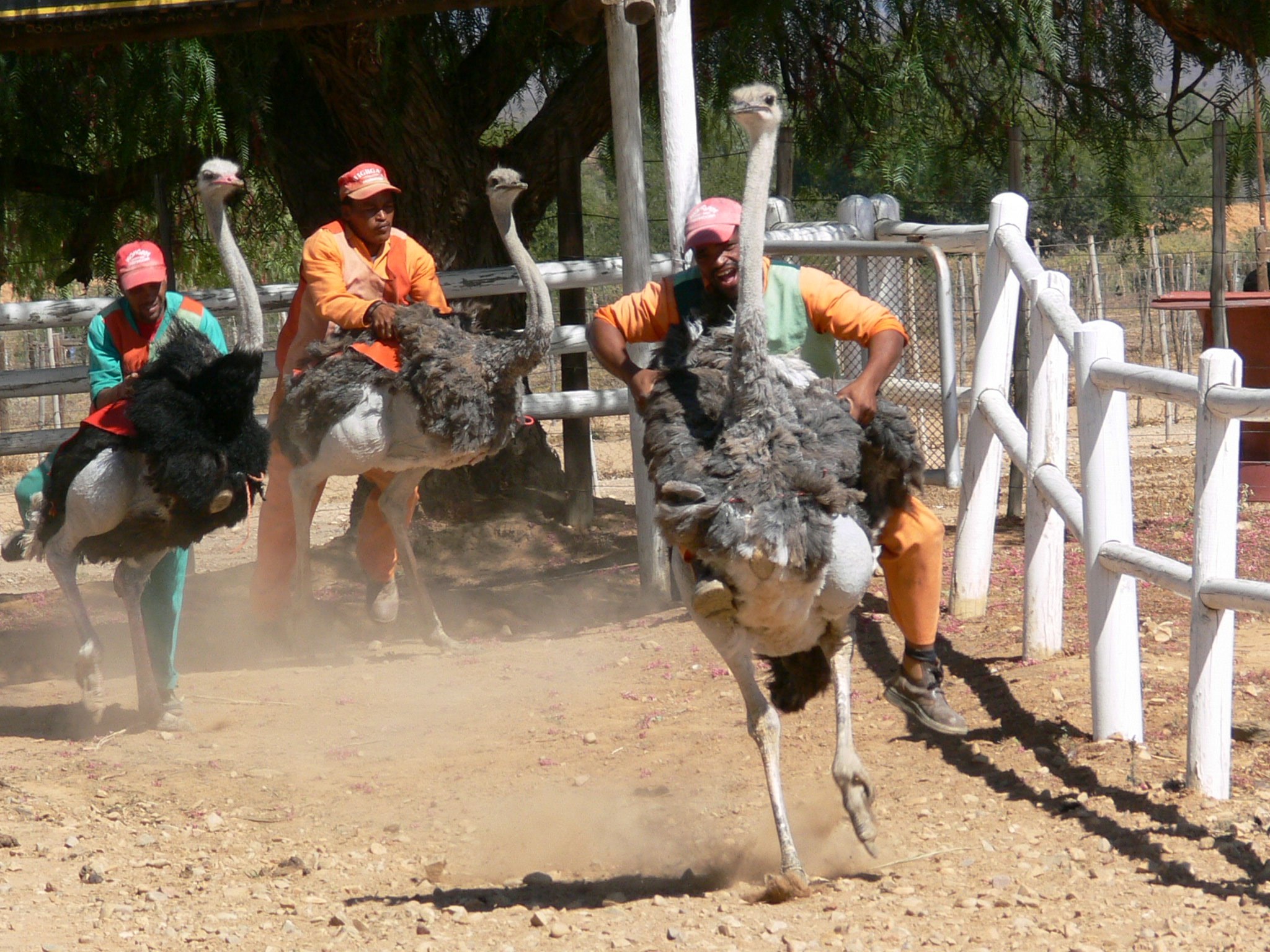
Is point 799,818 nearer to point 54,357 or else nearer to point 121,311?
point 121,311

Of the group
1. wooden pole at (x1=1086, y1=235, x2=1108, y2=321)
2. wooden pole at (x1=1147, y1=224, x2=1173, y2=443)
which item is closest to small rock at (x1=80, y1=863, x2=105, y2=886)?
wooden pole at (x1=1147, y1=224, x2=1173, y2=443)

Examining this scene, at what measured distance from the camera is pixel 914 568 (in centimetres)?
475

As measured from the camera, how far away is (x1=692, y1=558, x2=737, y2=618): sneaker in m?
3.75

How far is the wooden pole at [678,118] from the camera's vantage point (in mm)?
6750

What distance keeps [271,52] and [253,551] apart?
3701mm

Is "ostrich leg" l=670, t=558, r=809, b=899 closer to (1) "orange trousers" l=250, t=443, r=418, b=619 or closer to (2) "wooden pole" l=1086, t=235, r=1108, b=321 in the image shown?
(1) "orange trousers" l=250, t=443, r=418, b=619

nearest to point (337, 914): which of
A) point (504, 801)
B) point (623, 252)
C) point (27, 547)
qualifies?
point (504, 801)

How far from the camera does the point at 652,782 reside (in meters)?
5.02

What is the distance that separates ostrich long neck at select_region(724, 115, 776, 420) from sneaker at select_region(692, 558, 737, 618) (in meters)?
0.42

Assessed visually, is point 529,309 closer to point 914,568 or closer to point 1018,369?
point 914,568

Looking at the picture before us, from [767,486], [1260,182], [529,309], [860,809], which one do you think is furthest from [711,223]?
[1260,182]

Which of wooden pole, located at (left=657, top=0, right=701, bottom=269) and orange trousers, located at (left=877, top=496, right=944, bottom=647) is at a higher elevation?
wooden pole, located at (left=657, top=0, right=701, bottom=269)

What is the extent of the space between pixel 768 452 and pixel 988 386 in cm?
279

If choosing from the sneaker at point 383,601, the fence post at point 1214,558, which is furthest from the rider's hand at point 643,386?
the sneaker at point 383,601
